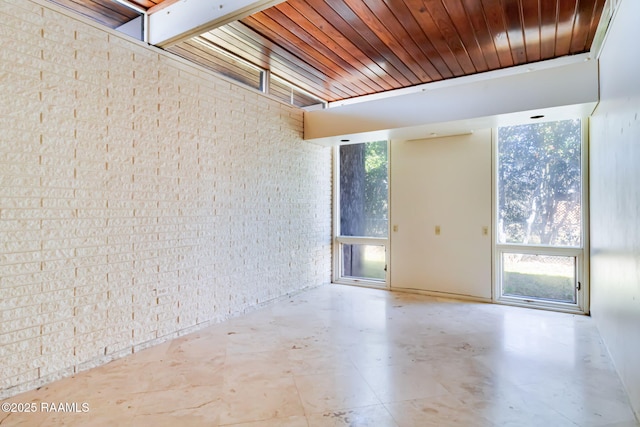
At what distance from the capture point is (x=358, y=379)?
7.78 feet

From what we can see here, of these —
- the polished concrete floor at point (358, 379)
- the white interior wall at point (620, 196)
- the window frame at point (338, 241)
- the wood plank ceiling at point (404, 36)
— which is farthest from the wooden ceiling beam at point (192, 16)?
the window frame at point (338, 241)

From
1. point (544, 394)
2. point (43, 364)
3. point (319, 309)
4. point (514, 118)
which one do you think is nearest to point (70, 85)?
point (43, 364)

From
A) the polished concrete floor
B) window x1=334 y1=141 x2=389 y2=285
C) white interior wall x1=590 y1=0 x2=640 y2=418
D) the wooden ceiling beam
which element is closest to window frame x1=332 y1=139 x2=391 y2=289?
window x1=334 y1=141 x2=389 y2=285

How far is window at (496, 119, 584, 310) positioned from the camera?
156 inches

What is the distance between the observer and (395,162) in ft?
16.6

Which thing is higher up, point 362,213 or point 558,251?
point 362,213

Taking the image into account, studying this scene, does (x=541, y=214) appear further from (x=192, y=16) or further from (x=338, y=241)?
(x=192, y=16)

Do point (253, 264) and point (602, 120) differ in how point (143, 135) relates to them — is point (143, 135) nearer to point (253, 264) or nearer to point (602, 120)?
point (253, 264)

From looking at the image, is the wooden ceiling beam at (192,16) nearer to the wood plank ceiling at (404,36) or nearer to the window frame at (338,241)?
the wood plank ceiling at (404,36)

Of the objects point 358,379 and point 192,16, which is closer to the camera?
point 358,379

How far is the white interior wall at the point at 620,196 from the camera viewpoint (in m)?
1.99

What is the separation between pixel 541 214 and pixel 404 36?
2843 mm

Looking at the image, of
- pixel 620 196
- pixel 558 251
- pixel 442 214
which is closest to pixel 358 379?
pixel 620 196

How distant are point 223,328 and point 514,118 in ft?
13.0
